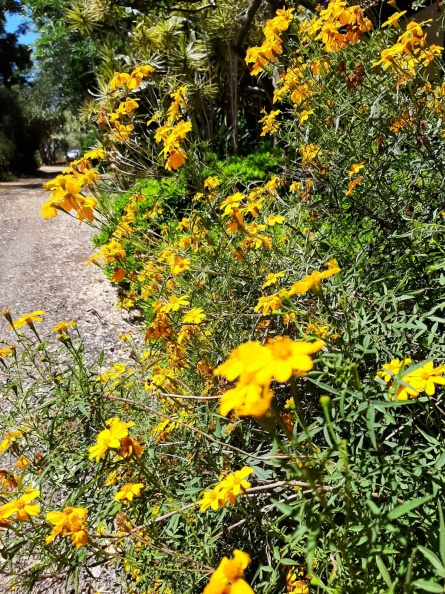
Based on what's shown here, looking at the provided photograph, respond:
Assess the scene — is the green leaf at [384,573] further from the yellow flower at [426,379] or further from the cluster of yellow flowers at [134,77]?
the cluster of yellow flowers at [134,77]

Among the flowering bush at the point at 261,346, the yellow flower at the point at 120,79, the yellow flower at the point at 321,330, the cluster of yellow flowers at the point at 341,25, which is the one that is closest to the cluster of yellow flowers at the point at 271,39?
the flowering bush at the point at 261,346

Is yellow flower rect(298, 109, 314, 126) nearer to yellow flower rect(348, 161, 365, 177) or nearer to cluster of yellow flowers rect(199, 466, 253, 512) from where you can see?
yellow flower rect(348, 161, 365, 177)

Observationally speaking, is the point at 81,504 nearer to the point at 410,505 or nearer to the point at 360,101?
the point at 410,505

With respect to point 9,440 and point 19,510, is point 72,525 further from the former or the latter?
point 9,440

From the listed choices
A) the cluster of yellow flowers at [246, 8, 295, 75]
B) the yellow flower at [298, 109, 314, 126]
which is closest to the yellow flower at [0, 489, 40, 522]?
the yellow flower at [298, 109, 314, 126]

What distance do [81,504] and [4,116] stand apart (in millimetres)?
20856

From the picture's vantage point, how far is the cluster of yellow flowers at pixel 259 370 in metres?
0.59

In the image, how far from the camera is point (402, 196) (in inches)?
63.7

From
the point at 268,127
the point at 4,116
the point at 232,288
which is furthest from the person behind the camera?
the point at 4,116

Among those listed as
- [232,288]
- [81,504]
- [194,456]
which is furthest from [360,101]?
[81,504]

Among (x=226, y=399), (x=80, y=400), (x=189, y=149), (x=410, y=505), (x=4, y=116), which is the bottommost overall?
(x=80, y=400)

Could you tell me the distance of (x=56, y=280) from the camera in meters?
6.15

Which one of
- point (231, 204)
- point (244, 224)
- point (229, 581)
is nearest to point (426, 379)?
point (229, 581)

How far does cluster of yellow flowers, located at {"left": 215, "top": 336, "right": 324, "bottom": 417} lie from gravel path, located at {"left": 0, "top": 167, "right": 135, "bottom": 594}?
163 centimetres
